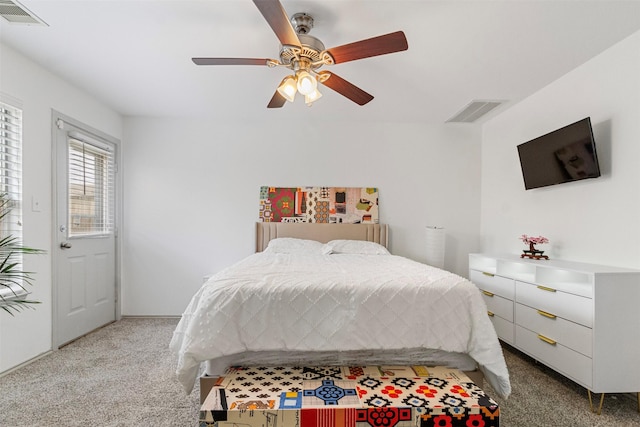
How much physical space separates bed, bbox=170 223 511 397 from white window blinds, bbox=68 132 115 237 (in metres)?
2.12

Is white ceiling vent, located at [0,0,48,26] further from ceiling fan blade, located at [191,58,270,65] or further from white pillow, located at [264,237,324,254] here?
white pillow, located at [264,237,324,254]

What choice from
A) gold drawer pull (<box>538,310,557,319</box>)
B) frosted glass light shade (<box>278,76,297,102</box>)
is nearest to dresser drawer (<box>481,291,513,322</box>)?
gold drawer pull (<box>538,310,557,319</box>)

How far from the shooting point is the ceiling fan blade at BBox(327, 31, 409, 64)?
5.36 feet

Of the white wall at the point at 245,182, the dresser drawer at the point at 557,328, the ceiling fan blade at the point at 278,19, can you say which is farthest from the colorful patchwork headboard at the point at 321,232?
the ceiling fan blade at the point at 278,19

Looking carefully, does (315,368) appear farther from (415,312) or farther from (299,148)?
(299,148)

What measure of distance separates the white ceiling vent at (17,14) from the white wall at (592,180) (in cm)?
390

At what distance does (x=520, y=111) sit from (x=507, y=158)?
0.51 m

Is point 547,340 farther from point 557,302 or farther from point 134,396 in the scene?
point 134,396

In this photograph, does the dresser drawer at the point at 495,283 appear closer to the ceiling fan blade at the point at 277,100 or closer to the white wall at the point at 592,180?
the white wall at the point at 592,180

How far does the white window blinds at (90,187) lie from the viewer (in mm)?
3104

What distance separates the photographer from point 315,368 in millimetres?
1734

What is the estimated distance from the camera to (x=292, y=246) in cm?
355

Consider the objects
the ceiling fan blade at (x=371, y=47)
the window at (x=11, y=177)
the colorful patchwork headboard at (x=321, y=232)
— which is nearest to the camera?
the ceiling fan blade at (x=371, y=47)

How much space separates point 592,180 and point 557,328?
1179mm
